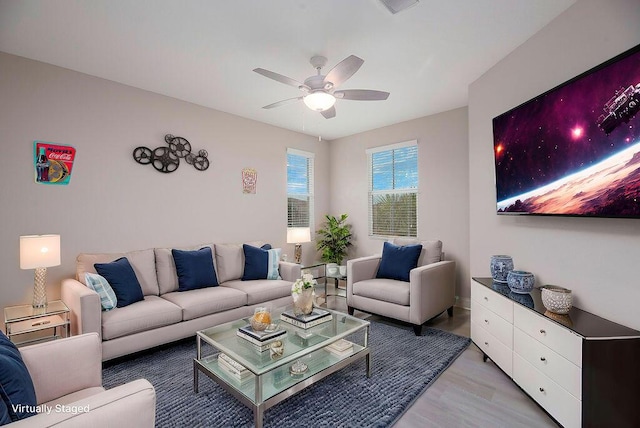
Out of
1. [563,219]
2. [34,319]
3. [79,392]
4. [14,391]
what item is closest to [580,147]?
[563,219]

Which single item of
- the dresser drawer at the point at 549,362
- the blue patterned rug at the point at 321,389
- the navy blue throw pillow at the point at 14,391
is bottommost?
the blue patterned rug at the point at 321,389

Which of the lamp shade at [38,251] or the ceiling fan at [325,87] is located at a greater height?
the ceiling fan at [325,87]


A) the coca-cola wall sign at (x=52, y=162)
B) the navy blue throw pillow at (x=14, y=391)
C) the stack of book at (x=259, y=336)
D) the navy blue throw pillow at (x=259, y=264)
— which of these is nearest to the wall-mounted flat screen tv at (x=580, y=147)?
the stack of book at (x=259, y=336)

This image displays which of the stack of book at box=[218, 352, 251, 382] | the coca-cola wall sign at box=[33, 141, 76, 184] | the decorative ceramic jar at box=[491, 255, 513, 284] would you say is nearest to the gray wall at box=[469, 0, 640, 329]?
the decorative ceramic jar at box=[491, 255, 513, 284]

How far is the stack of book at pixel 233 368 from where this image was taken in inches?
77.4

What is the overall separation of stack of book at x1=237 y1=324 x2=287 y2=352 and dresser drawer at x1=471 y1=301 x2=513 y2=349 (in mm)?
1671

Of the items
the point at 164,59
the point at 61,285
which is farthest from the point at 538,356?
the point at 61,285

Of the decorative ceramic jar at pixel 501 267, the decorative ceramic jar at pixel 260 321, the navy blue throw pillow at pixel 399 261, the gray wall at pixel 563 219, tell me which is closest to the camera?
the gray wall at pixel 563 219

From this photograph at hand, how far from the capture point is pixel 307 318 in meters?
2.45

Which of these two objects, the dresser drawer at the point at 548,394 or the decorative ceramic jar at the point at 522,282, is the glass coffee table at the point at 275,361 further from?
the decorative ceramic jar at the point at 522,282

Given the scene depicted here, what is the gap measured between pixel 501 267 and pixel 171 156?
12.1 feet

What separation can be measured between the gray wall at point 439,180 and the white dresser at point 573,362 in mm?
1876

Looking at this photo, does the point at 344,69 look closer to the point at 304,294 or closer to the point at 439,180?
Answer: the point at 304,294

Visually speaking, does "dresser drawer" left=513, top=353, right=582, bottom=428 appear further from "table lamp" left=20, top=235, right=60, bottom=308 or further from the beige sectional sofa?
"table lamp" left=20, top=235, right=60, bottom=308
